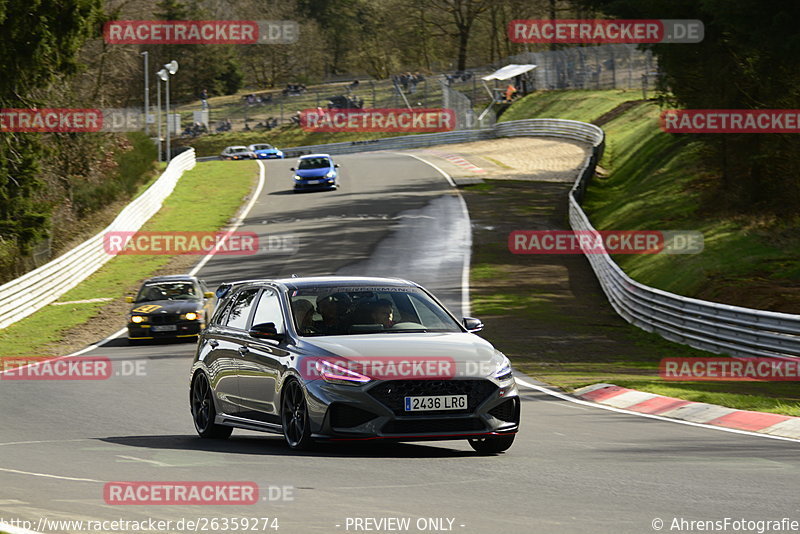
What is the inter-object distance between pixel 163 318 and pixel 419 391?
17.6 metres

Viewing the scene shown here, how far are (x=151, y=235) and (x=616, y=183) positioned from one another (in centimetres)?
2114

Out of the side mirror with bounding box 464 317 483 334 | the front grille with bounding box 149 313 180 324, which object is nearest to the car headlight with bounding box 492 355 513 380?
the side mirror with bounding box 464 317 483 334

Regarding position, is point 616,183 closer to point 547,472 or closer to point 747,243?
point 747,243

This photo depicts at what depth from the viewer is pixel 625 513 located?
318 inches

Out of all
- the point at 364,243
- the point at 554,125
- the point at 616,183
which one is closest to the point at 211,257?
the point at 364,243

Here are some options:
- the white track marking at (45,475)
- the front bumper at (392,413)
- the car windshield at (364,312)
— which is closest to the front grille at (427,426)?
the front bumper at (392,413)

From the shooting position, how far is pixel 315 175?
59.2 meters

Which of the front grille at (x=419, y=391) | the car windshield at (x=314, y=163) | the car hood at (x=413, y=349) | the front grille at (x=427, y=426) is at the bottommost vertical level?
the front grille at (x=427, y=426)

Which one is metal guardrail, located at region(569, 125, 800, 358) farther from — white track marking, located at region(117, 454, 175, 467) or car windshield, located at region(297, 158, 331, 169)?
car windshield, located at region(297, 158, 331, 169)

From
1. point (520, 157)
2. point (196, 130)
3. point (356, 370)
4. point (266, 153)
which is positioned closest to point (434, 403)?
point (356, 370)

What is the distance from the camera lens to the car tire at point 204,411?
12953 mm

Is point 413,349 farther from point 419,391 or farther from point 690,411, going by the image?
point 690,411

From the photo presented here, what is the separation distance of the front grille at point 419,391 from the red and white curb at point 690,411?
3860mm

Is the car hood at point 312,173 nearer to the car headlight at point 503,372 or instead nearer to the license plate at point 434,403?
the car headlight at point 503,372
